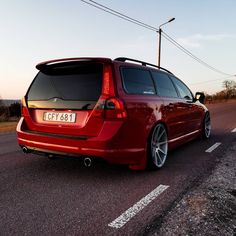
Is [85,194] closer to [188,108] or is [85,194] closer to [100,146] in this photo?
[100,146]

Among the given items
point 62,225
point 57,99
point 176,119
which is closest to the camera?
point 62,225

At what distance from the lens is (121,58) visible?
177 inches

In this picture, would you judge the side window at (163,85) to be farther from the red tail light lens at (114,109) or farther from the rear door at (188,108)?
the red tail light lens at (114,109)

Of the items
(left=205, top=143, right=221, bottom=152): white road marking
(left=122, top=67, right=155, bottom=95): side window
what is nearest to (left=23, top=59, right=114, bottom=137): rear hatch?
(left=122, top=67, right=155, bottom=95): side window

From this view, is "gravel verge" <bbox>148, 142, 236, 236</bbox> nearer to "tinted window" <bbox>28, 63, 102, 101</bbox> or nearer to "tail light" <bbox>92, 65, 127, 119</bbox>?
"tail light" <bbox>92, 65, 127, 119</bbox>

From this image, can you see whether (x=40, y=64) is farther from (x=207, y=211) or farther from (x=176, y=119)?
(x=207, y=211)

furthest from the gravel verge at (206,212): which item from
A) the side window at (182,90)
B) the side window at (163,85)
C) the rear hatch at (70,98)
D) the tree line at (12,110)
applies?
the tree line at (12,110)

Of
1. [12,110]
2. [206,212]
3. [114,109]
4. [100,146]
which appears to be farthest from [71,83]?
[12,110]

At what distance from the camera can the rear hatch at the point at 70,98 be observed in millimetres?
3881

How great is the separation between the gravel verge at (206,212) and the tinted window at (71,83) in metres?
1.77

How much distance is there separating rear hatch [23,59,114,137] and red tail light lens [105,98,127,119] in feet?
0.22

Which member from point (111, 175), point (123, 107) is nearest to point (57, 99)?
point (123, 107)

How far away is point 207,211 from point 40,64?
123 inches

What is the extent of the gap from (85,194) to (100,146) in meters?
0.63
